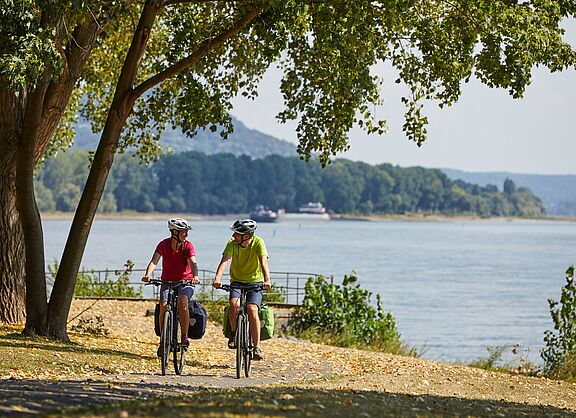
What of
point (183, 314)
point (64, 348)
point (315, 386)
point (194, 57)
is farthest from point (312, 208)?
point (315, 386)

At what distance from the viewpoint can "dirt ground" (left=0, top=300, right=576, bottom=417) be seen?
1039 cm

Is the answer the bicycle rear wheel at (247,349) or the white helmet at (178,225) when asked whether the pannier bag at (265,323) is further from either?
Answer: the white helmet at (178,225)

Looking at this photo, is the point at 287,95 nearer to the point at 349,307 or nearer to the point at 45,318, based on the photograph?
the point at 45,318

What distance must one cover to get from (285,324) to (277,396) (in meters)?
13.8

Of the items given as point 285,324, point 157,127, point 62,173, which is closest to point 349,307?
point 285,324

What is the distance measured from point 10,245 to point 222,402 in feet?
31.1

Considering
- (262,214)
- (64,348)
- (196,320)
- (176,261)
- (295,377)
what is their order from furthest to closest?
(262,214), (64,348), (295,377), (196,320), (176,261)

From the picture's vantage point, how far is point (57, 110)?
18.1 meters

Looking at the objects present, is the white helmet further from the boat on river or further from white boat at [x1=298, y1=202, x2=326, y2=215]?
white boat at [x1=298, y1=202, x2=326, y2=215]

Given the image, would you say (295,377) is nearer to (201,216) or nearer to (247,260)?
(247,260)

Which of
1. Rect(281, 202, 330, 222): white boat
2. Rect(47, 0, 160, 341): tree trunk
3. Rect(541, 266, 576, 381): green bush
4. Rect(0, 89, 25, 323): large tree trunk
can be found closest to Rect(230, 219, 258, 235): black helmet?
Rect(47, 0, 160, 341): tree trunk

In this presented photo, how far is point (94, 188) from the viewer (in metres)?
16.8

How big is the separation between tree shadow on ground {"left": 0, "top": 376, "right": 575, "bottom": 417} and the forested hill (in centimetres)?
15059

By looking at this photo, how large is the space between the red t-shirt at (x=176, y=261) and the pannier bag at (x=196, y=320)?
58cm
